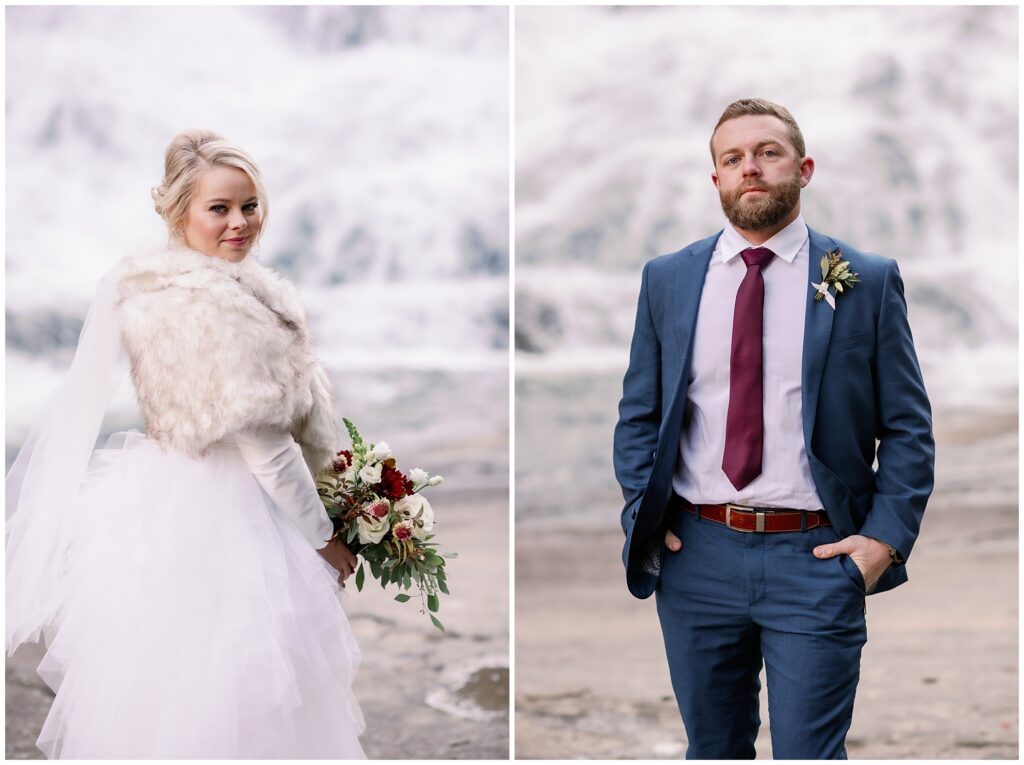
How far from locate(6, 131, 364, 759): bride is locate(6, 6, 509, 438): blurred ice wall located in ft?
7.50

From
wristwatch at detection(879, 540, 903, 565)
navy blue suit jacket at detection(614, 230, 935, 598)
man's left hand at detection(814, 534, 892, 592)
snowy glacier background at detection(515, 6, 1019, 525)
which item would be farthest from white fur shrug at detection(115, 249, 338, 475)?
snowy glacier background at detection(515, 6, 1019, 525)

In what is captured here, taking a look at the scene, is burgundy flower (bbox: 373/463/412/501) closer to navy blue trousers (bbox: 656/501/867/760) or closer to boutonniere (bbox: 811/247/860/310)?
navy blue trousers (bbox: 656/501/867/760)

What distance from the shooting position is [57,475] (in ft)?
7.26

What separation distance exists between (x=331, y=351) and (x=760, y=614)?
2.89 metres

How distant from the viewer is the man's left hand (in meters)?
2.08

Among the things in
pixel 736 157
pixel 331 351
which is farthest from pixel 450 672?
pixel 736 157

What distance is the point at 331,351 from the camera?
183 inches

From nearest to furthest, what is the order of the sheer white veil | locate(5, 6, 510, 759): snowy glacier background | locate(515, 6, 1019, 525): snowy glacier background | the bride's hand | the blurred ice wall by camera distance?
the sheer white veil → the bride's hand → locate(5, 6, 510, 759): snowy glacier background → the blurred ice wall → locate(515, 6, 1019, 525): snowy glacier background

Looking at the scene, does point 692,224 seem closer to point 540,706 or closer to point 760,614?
point 540,706

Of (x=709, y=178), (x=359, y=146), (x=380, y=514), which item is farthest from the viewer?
(x=709, y=178)

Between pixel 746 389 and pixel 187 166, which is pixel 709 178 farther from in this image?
pixel 187 166

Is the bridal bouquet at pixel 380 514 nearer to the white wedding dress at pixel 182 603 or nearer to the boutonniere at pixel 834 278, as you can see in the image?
the white wedding dress at pixel 182 603

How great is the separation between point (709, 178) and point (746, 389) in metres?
3.08

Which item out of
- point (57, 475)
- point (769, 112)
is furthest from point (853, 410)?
point (57, 475)
